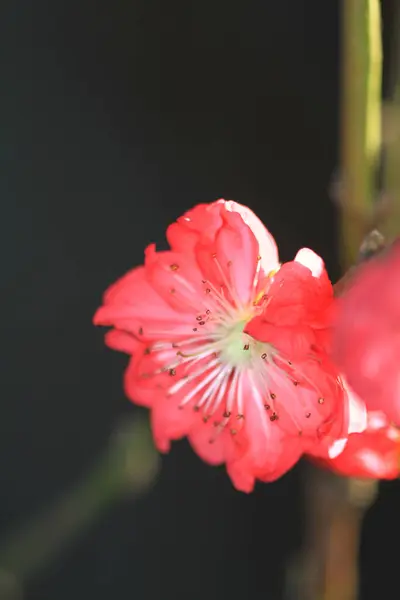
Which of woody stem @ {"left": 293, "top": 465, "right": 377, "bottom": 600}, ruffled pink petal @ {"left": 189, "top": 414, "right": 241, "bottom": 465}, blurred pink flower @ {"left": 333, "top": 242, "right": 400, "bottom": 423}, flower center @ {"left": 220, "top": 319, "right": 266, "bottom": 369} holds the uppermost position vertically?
blurred pink flower @ {"left": 333, "top": 242, "right": 400, "bottom": 423}

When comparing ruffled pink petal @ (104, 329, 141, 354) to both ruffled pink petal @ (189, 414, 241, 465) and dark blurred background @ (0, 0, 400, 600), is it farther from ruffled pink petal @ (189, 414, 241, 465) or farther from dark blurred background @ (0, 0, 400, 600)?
dark blurred background @ (0, 0, 400, 600)

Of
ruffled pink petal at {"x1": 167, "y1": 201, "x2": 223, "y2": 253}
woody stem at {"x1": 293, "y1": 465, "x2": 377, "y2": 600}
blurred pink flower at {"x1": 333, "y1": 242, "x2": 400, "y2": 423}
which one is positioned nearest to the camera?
blurred pink flower at {"x1": 333, "y1": 242, "x2": 400, "y2": 423}

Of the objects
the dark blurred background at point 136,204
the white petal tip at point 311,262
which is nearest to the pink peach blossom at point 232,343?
the white petal tip at point 311,262

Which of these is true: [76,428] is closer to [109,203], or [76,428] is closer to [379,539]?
[109,203]

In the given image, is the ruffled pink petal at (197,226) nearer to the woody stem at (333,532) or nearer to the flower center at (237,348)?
the flower center at (237,348)

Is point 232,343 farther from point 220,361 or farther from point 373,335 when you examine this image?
point 373,335

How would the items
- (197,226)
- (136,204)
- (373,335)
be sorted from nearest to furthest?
(373,335) → (197,226) → (136,204)

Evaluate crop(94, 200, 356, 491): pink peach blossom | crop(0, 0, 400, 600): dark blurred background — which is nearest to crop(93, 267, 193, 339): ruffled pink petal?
crop(94, 200, 356, 491): pink peach blossom

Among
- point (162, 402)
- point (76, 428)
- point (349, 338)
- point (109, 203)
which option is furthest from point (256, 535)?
point (349, 338)

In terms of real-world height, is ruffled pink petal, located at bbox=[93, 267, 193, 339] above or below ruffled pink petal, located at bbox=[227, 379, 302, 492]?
above

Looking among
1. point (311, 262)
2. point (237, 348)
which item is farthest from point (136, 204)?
point (311, 262)

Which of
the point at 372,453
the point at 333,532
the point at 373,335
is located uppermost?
the point at 373,335
